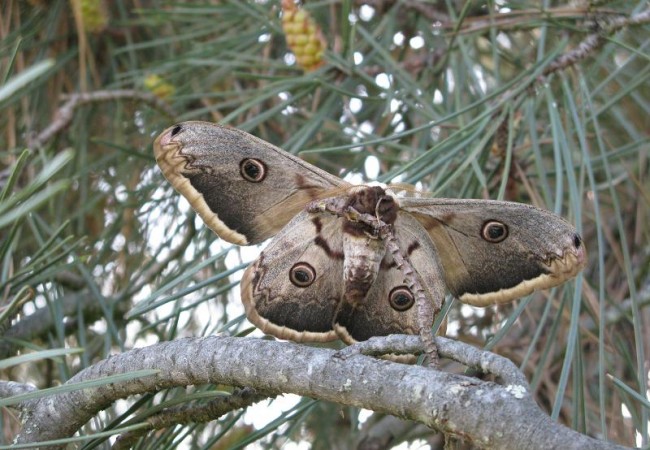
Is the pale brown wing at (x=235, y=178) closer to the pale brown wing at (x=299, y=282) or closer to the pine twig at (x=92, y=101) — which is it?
the pale brown wing at (x=299, y=282)

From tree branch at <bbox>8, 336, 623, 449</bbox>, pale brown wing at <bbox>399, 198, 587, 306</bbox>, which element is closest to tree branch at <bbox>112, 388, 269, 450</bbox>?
tree branch at <bbox>8, 336, 623, 449</bbox>

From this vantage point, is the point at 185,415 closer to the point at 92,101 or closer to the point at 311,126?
the point at 311,126

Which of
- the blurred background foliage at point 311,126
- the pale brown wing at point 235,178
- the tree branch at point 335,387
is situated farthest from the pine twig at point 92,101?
the tree branch at point 335,387

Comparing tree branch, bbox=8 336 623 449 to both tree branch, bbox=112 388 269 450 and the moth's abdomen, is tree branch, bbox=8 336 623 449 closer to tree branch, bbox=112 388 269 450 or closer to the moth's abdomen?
tree branch, bbox=112 388 269 450

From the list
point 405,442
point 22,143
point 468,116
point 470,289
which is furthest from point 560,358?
point 22,143

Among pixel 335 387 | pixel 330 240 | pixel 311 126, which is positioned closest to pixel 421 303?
pixel 335 387

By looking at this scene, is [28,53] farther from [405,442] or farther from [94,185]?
[405,442]
